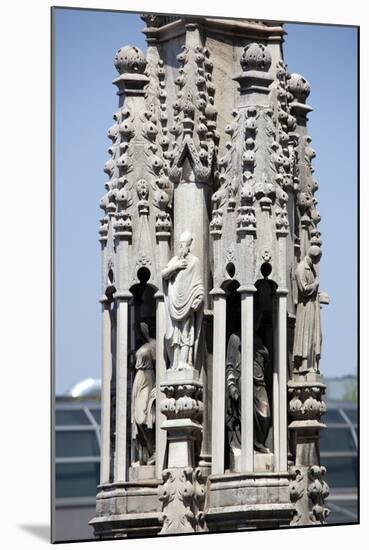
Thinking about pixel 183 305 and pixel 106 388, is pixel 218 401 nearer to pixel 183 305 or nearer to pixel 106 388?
pixel 183 305

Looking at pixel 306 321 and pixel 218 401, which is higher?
pixel 306 321

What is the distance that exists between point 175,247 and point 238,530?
2374 millimetres

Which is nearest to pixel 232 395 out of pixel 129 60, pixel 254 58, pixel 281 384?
pixel 281 384

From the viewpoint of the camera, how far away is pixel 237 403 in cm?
3759

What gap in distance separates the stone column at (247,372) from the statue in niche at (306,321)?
0.85 metres

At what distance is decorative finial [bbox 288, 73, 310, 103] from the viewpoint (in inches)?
1513

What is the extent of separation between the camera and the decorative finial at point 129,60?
37.8 metres

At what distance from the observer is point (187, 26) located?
1487 inches

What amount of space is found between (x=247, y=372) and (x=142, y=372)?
92 cm

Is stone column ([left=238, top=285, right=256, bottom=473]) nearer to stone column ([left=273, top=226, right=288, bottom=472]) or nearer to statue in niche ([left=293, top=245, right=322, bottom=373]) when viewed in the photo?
stone column ([left=273, top=226, right=288, bottom=472])

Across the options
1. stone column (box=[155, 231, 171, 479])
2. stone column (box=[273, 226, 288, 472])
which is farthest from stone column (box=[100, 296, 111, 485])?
stone column (box=[273, 226, 288, 472])

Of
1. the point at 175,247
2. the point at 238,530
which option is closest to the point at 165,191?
the point at 175,247

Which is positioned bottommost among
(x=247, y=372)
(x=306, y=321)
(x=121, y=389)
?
(x=121, y=389)

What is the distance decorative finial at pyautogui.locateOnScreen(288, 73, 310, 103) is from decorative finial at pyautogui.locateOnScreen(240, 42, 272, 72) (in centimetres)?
76
